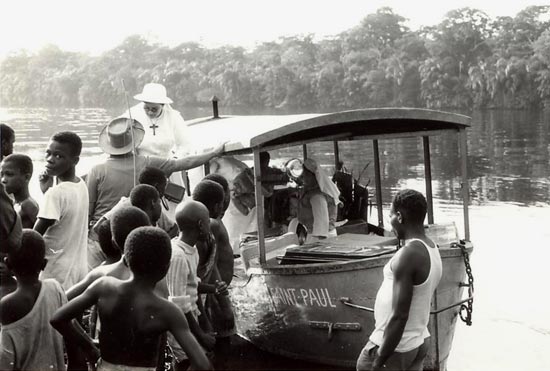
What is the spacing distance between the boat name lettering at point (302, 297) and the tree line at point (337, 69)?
44.6 meters

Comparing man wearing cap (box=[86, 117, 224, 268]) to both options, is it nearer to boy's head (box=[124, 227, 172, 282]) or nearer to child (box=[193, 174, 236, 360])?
child (box=[193, 174, 236, 360])

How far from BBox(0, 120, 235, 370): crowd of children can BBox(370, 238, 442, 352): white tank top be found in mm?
1037

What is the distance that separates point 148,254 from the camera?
3795 mm

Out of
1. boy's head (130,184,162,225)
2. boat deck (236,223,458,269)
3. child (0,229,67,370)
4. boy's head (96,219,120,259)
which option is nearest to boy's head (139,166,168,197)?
boy's head (130,184,162,225)

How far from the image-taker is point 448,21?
56594 mm

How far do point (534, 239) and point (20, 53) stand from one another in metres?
62.0

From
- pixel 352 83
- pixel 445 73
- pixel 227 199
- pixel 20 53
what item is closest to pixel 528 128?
pixel 445 73

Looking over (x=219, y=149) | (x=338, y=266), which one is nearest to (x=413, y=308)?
(x=338, y=266)

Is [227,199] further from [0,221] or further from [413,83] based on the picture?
[413,83]

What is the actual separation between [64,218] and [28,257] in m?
1.03

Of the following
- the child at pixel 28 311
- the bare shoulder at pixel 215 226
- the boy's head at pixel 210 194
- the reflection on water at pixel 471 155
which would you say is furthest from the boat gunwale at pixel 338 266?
the reflection on water at pixel 471 155

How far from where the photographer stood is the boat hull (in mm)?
6938

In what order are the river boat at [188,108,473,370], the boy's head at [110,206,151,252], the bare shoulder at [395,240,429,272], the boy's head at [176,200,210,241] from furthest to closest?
the river boat at [188,108,473,370] < the boy's head at [176,200,210,241] < the boy's head at [110,206,151,252] < the bare shoulder at [395,240,429,272]

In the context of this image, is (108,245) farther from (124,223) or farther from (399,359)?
(399,359)
